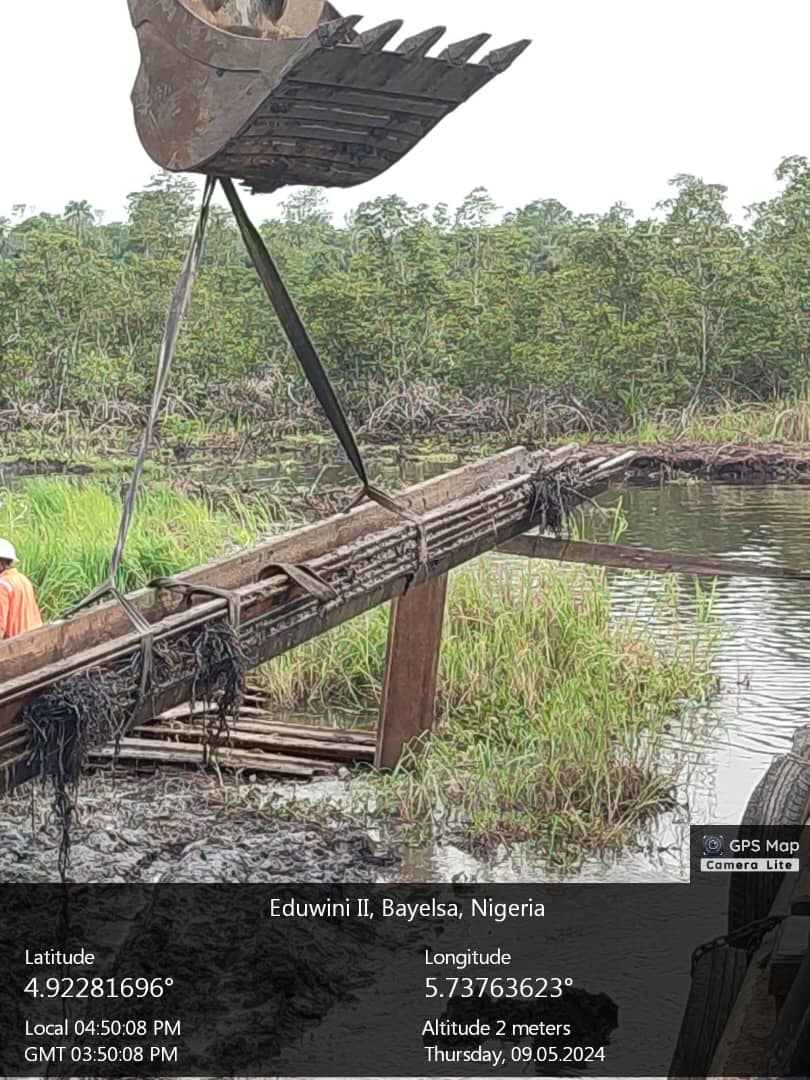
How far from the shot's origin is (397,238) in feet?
63.0

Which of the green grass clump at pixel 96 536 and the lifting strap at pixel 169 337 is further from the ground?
the lifting strap at pixel 169 337

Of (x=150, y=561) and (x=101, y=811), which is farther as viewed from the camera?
(x=150, y=561)

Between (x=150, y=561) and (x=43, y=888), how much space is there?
3019mm

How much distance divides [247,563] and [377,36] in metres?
2.21

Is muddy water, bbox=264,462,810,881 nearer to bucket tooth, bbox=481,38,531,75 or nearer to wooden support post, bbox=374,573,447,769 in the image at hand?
wooden support post, bbox=374,573,447,769

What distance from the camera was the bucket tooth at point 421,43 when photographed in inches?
97.6

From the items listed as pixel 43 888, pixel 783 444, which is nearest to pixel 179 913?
pixel 43 888

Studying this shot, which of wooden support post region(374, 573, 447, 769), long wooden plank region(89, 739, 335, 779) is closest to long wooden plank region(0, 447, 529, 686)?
wooden support post region(374, 573, 447, 769)

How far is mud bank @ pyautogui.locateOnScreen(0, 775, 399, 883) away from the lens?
4.68 m

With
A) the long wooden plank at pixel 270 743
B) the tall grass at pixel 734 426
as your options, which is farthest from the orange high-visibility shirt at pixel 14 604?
the tall grass at pixel 734 426

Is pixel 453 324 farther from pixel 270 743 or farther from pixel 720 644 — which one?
pixel 270 743

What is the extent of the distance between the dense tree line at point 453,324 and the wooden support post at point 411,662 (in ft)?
33.3

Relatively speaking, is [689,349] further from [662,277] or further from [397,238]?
[397,238]

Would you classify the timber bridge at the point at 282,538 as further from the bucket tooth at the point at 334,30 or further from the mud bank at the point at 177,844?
the mud bank at the point at 177,844
